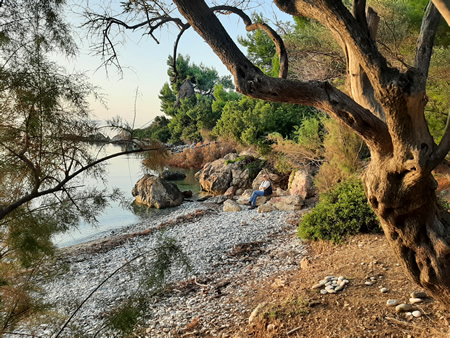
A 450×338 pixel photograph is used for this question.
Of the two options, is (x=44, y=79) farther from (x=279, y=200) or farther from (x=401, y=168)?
(x=279, y=200)

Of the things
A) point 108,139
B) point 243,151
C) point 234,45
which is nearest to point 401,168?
point 234,45

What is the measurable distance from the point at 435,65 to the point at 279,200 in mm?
5406

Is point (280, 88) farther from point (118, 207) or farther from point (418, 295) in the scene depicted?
point (118, 207)

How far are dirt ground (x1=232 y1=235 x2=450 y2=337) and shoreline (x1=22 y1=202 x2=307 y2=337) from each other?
433 mm

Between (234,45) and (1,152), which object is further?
(234,45)

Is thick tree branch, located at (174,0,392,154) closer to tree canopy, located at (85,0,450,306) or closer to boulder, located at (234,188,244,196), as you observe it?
tree canopy, located at (85,0,450,306)

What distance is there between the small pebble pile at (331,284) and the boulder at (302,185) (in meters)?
6.23

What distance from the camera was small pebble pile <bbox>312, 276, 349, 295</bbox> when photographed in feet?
13.0

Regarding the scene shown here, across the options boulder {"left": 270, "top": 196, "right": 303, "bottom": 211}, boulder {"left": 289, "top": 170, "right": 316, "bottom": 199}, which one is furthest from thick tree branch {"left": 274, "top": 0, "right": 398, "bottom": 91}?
boulder {"left": 289, "top": 170, "right": 316, "bottom": 199}

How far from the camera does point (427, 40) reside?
281 centimetres

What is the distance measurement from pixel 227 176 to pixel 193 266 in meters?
10.4

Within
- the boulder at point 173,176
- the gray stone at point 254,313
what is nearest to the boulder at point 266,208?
the gray stone at point 254,313

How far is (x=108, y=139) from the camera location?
95.0 inches

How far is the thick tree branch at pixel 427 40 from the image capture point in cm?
274
